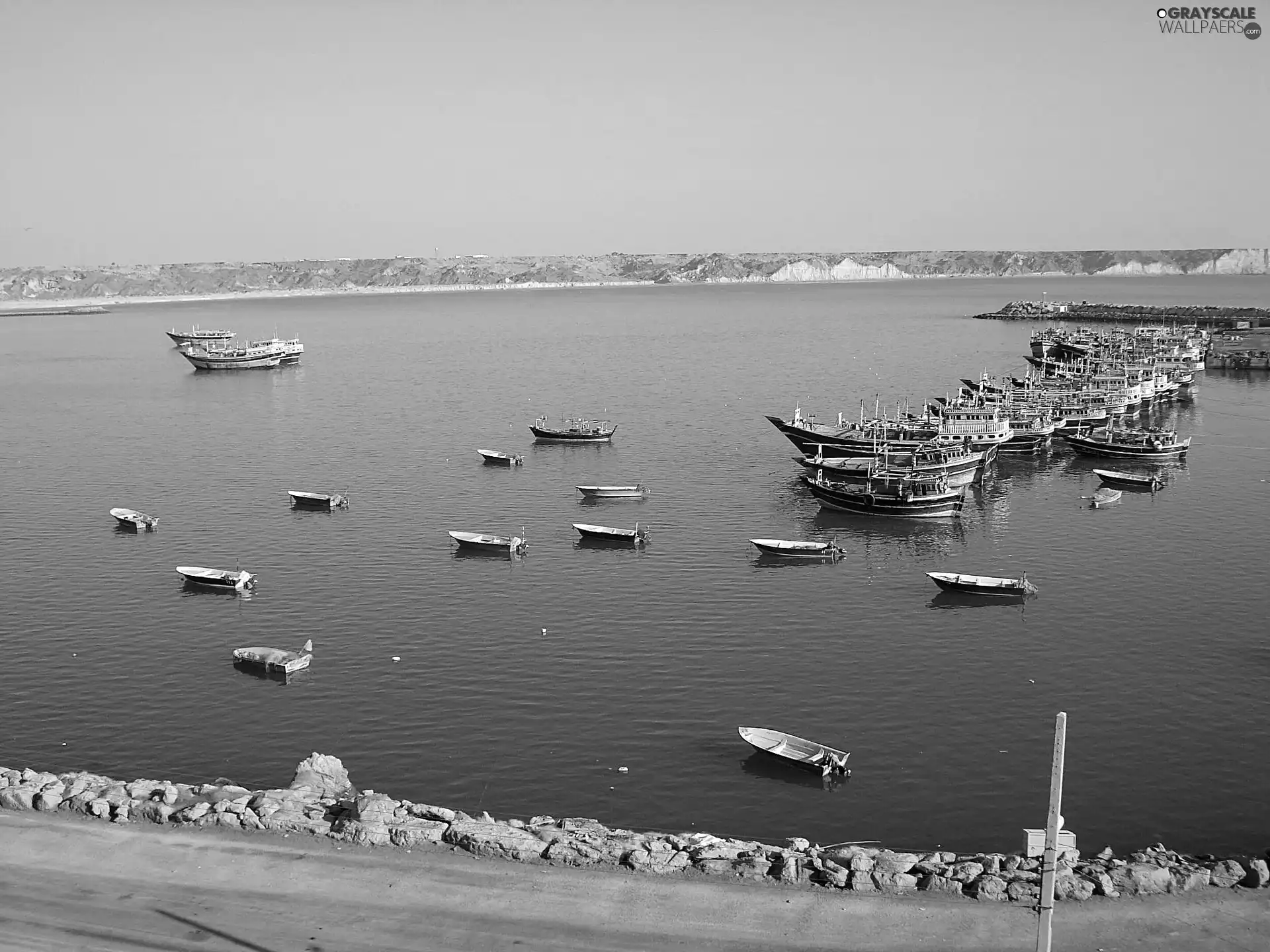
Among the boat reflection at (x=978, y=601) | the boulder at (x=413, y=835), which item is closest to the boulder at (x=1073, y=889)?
the boulder at (x=413, y=835)

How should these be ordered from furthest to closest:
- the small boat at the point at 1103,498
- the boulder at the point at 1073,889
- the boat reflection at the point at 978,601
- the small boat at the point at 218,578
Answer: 1. the small boat at the point at 1103,498
2. the small boat at the point at 218,578
3. the boat reflection at the point at 978,601
4. the boulder at the point at 1073,889

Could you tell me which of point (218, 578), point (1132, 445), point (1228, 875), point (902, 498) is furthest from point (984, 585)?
point (1132, 445)

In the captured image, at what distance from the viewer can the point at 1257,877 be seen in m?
30.0

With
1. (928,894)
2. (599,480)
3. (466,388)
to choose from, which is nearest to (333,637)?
(928,894)

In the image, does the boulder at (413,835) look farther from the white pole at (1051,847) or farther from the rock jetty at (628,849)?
the white pole at (1051,847)

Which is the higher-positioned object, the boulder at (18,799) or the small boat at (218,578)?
the boulder at (18,799)

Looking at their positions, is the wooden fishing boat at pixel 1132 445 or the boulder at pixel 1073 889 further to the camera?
the wooden fishing boat at pixel 1132 445

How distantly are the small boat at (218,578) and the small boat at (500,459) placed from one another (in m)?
37.3

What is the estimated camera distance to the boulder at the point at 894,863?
29.3m

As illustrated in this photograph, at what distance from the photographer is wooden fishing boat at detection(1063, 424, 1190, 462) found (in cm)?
9950

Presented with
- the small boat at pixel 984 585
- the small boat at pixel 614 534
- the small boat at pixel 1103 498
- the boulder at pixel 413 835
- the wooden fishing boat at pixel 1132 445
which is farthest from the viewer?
the wooden fishing boat at pixel 1132 445

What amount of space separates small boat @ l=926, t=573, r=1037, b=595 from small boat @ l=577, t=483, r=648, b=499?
27163 millimetres

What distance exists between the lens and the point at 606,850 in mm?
30359

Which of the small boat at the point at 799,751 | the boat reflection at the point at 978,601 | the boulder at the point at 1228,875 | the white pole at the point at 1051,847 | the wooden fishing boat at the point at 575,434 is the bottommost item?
the small boat at the point at 799,751
